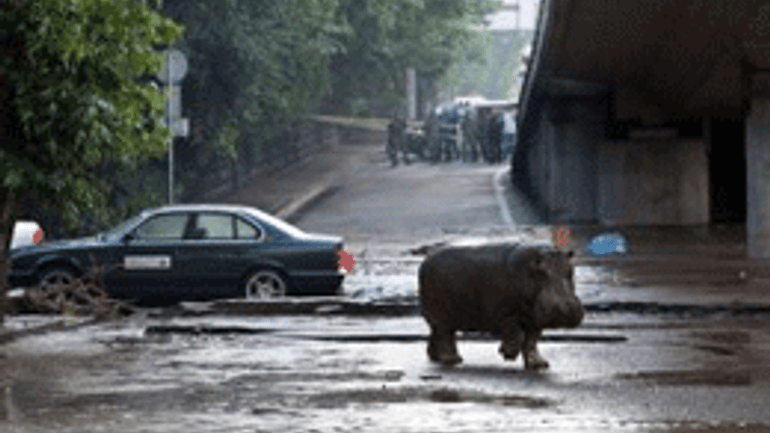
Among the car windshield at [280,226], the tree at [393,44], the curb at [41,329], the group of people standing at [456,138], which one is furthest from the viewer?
the group of people standing at [456,138]

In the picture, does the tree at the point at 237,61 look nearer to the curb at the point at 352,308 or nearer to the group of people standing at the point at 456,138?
the group of people standing at the point at 456,138

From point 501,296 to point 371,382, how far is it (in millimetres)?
1241

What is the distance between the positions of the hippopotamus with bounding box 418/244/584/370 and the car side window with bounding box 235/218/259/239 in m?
7.84

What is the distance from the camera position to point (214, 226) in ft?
72.0

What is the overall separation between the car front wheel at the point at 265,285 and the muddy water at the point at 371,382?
370 centimetres

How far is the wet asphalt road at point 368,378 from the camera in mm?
10406

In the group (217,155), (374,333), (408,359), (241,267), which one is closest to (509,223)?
(217,155)

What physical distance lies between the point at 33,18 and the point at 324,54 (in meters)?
30.3

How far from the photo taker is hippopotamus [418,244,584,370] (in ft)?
41.8

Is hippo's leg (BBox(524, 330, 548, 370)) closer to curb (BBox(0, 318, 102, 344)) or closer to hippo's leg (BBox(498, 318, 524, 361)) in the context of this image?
hippo's leg (BBox(498, 318, 524, 361))

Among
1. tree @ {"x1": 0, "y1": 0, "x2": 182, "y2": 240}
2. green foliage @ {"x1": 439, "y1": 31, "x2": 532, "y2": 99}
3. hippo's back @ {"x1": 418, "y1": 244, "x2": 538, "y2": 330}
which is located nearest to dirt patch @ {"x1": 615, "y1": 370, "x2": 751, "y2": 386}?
hippo's back @ {"x1": 418, "y1": 244, "x2": 538, "y2": 330}

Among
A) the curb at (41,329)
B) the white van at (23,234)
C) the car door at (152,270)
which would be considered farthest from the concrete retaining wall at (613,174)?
the curb at (41,329)

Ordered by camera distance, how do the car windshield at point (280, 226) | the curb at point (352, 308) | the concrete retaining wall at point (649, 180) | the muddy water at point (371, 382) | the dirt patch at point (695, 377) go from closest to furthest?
the muddy water at point (371, 382) < the dirt patch at point (695, 377) < the curb at point (352, 308) < the car windshield at point (280, 226) < the concrete retaining wall at point (649, 180)

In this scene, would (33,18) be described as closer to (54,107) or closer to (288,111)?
(54,107)
